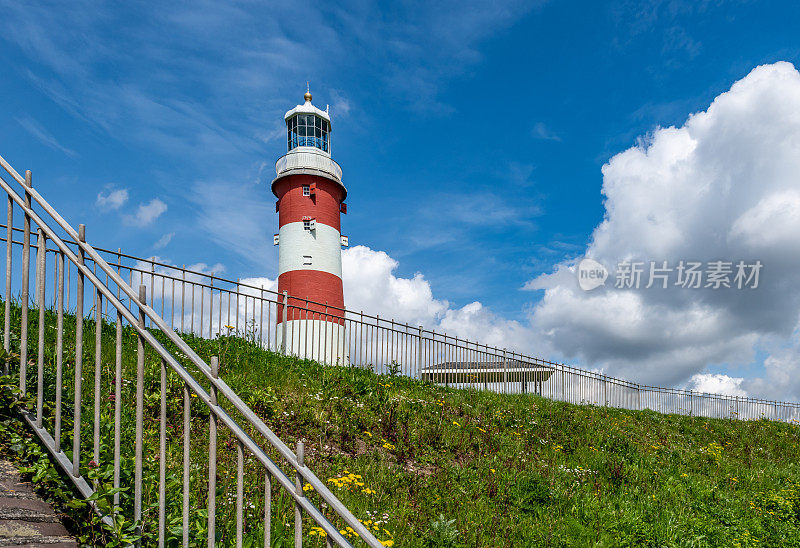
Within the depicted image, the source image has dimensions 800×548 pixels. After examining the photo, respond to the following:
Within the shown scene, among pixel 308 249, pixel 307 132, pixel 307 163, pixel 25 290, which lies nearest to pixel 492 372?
pixel 308 249

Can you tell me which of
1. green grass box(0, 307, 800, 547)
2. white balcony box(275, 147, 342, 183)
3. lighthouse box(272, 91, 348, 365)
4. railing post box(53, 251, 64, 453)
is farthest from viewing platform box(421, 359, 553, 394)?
railing post box(53, 251, 64, 453)

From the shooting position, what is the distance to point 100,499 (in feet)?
10.3

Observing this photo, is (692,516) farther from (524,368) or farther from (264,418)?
(524,368)

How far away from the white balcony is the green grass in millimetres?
10753

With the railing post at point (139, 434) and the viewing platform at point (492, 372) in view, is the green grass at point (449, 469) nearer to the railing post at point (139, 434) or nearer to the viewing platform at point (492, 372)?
the railing post at point (139, 434)

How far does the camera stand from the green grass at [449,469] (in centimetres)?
548

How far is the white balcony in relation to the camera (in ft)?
67.6

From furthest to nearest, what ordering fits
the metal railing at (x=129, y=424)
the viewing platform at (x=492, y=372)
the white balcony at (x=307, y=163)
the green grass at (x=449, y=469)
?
the white balcony at (x=307, y=163), the viewing platform at (x=492, y=372), the green grass at (x=449, y=469), the metal railing at (x=129, y=424)

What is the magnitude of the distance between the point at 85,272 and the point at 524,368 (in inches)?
717

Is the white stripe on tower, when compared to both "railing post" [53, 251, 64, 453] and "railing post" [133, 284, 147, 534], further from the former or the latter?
"railing post" [133, 284, 147, 534]

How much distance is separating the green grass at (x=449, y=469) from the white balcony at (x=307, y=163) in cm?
1075

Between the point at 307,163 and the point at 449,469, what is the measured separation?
15.5 metres

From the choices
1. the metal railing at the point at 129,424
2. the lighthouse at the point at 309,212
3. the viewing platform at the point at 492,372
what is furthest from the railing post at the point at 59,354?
the lighthouse at the point at 309,212

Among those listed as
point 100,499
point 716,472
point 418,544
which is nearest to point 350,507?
point 418,544
